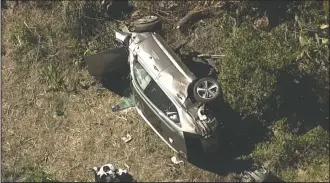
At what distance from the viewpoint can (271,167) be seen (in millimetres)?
10008

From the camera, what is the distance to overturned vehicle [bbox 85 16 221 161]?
9.77 metres

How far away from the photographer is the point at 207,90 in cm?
981

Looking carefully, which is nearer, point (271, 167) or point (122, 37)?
point (271, 167)

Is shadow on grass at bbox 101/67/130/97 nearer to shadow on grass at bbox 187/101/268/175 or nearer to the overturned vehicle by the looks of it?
the overturned vehicle

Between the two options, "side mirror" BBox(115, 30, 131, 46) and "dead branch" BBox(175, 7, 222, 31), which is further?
"dead branch" BBox(175, 7, 222, 31)

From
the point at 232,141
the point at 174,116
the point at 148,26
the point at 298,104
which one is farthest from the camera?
the point at 148,26

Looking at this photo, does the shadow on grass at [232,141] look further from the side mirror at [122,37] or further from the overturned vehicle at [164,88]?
the side mirror at [122,37]

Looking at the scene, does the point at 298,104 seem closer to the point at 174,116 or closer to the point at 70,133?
the point at 174,116

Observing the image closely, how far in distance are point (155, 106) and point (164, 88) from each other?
36 cm

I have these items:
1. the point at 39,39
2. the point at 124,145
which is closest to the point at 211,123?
the point at 124,145

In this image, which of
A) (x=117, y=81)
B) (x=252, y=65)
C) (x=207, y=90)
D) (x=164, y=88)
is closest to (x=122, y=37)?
(x=117, y=81)

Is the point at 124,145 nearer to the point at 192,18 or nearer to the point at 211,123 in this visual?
the point at 211,123

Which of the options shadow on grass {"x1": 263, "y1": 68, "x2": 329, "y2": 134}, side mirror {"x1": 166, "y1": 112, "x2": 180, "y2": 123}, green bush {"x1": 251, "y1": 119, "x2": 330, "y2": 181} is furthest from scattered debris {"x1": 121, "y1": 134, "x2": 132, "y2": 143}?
shadow on grass {"x1": 263, "y1": 68, "x2": 329, "y2": 134}

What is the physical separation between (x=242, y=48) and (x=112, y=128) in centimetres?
282
